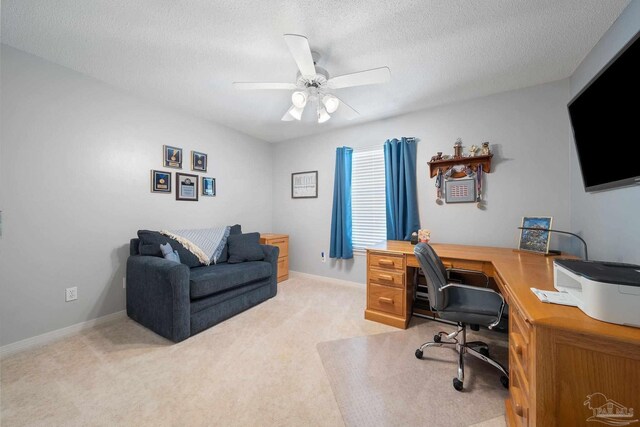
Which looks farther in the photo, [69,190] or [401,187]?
[401,187]

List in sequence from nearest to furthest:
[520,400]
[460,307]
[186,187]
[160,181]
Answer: [520,400] < [460,307] < [160,181] < [186,187]

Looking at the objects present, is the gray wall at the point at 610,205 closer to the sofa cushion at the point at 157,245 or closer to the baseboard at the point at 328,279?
the baseboard at the point at 328,279

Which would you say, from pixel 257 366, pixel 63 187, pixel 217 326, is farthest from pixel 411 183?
pixel 63 187

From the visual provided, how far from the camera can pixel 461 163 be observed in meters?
2.62

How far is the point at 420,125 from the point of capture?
9.51ft

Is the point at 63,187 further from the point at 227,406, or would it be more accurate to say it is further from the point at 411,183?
the point at 411,183

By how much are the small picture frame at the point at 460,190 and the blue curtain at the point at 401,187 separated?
0.37 meters

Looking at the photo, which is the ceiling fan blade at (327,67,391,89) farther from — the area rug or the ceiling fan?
the area rug

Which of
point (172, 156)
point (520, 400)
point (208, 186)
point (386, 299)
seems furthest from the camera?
point (208, 186)

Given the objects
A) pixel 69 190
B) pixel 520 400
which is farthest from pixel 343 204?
pixel 69 190

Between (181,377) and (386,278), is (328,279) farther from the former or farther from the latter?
(181,377)

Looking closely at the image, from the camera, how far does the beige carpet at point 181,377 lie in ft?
4.13

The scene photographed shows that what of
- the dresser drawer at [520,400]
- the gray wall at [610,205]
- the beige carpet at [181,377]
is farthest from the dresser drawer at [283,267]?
the gray wall at [610,205]

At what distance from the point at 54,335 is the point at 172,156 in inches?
83.0
